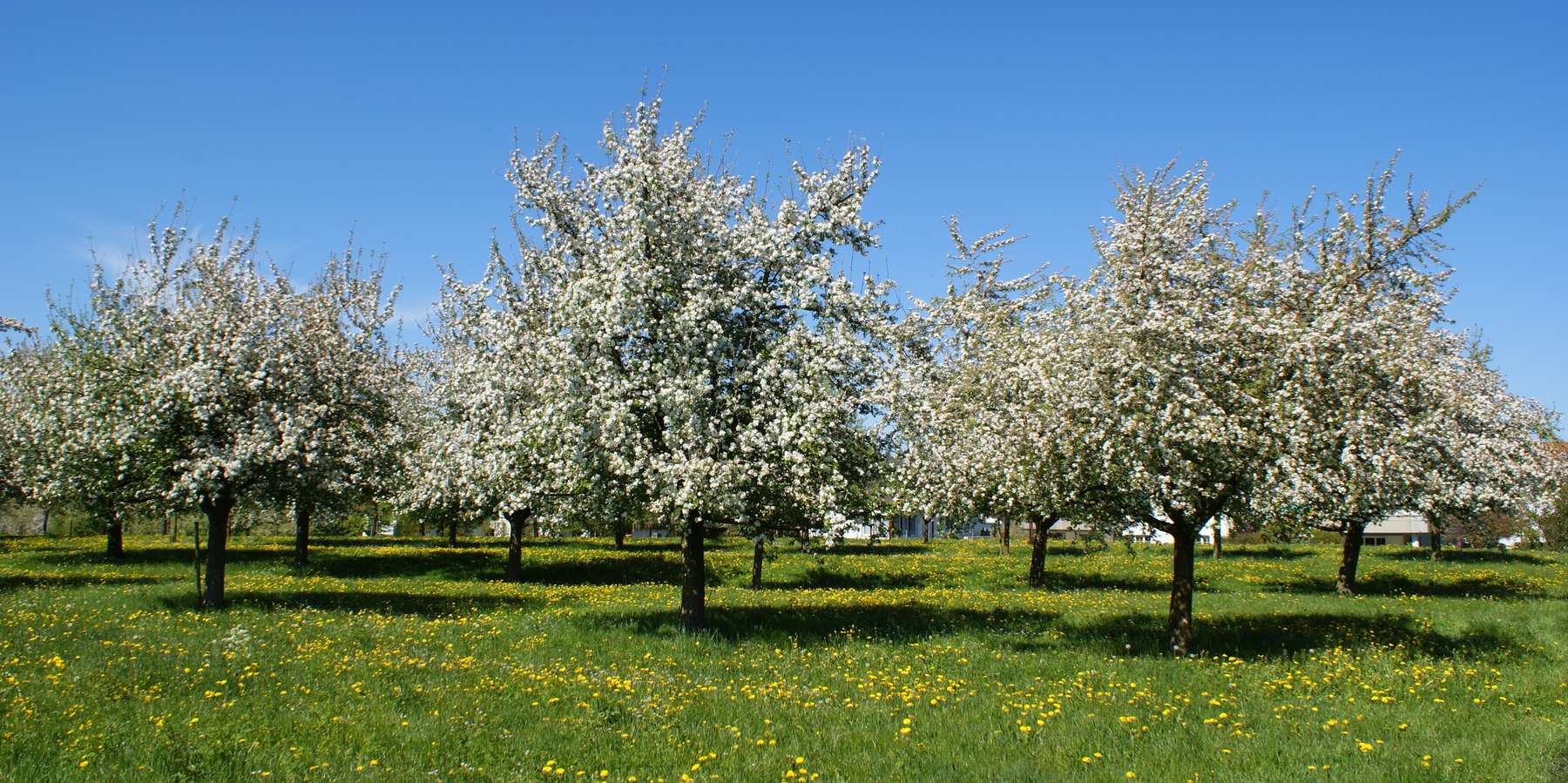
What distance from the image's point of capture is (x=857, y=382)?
60.7ft

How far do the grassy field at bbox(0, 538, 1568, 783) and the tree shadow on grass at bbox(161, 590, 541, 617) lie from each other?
0.19m

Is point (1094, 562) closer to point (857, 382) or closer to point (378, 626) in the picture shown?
point (857, 382)

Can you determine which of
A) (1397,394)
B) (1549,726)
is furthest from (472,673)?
(1397,394)

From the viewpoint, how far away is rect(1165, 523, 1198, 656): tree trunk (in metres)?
17.6

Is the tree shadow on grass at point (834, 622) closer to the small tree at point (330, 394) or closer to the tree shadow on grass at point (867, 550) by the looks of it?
the small tree at point (330, 394)

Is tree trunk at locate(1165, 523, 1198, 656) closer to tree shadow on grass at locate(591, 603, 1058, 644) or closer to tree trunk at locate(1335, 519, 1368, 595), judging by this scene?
tree shadow on grass at locate(591, 603, 1058, 644)

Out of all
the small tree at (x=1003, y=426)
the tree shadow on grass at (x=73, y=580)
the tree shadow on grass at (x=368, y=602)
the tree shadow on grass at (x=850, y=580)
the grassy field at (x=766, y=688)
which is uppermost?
the small tree at (x=1003, y=426)

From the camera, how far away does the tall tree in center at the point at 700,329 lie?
1698 cm

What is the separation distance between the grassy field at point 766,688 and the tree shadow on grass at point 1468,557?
76.1 feet

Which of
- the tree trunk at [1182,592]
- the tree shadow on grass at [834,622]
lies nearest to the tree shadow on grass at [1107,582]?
the tree shadow on grass at [834,622]

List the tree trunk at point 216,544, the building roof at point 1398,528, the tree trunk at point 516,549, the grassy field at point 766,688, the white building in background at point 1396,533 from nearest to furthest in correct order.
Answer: the grassy field at point 766,688 → the tree trunk at point 216,544 → the tree trunk at point 516,549 → the building roof at point 1398,528 → the white building in background at point 1396,533

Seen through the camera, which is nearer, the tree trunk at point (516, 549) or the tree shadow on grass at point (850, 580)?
the tree shadow on grass at point (850, 580)

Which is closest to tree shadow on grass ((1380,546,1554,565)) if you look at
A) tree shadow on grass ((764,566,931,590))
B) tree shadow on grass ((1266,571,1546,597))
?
tree shadow on grass ((1266,571,1546,597))

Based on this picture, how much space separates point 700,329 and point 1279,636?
1406 centimetres
